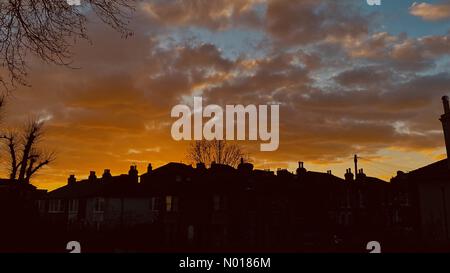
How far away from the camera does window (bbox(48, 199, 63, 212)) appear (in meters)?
64.2

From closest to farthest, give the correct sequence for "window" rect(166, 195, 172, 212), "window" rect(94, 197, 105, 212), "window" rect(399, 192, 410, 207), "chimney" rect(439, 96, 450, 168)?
"chimney" rect(439, 96, 450, 168), "window" rect(166, 195, 172, 212), "window" rect(94, 197, 105, 212), "window" rect(399, 192, 410, 207)

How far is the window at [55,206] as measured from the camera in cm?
6419

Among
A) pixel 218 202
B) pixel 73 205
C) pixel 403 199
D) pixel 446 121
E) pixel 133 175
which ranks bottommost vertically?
pixel 73 205

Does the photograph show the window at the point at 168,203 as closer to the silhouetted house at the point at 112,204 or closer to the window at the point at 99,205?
the silhouetted house at the point at 112,204

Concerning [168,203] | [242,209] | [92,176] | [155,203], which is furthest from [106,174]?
[242,209]

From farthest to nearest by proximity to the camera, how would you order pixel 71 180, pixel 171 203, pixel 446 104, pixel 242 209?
1. pixel 71 180
2. pixel 171 203
3. pixel 242 209
4. pixel 446 104

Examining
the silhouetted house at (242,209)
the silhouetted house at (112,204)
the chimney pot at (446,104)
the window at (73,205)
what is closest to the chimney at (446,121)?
the chimney pot at (446,104)

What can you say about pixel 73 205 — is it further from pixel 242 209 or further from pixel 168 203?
pixel 242 209

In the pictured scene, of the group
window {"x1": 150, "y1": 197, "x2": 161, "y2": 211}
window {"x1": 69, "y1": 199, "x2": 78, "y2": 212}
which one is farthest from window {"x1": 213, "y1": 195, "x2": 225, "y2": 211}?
window {"x1": 69, "y1": 199, "x2": 78, "y2": 212}

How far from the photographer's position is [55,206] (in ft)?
213

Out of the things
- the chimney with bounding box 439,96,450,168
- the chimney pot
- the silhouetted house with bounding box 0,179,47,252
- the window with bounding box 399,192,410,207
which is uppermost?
the chimney pot

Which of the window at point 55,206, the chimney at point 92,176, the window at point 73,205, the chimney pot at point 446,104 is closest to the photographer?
the chimney pot at point 446,104

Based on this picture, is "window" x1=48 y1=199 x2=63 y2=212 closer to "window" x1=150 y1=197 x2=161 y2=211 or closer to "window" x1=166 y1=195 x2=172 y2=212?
"window" x1=150 y1=197 x2=161 y2=211

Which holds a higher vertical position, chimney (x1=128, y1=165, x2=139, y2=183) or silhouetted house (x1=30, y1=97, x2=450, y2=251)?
chimney (x1=128, y1=165, x2=139, y2=183)
